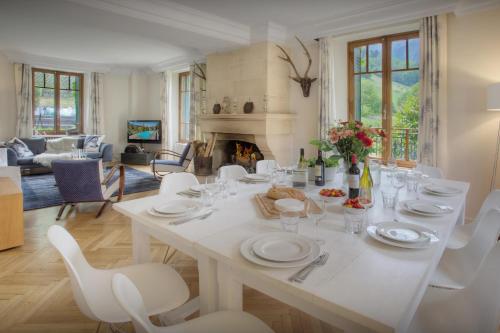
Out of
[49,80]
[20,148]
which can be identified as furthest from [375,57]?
[49,80]

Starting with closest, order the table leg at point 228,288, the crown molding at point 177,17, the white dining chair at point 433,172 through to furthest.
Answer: the table leg at point 228,288
the white dining chair at point 433,172
the crown molding at point 177,17

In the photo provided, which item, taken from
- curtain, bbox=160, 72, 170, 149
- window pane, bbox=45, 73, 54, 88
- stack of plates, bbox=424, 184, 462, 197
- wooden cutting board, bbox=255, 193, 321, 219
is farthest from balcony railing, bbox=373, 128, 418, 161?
window pane, bbox=45, 73, 54, 88

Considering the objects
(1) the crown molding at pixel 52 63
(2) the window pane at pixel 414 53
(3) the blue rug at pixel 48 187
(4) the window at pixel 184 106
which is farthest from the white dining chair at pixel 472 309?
(1) the crown molding at pixel 52 63

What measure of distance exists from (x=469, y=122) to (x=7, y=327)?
4848 millimetres

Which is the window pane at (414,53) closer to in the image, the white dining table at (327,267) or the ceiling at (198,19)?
the ceiling at (198,19)

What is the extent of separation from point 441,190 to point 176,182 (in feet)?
6.28

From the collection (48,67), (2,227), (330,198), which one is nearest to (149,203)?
(330,198)

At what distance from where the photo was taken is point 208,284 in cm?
138

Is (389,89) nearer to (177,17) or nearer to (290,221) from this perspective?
(177,17)

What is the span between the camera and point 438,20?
411cm

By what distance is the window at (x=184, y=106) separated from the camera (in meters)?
8.90

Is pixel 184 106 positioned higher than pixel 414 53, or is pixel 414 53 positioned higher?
pixel 414 53

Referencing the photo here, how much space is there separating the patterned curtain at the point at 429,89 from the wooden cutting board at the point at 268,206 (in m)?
2.98

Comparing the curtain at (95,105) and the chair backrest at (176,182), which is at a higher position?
the curtain at (95,105)
